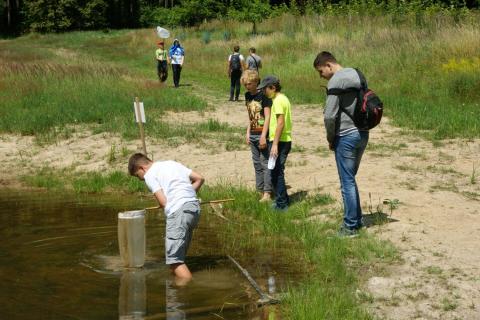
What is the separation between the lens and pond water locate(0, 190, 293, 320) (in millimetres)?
6300

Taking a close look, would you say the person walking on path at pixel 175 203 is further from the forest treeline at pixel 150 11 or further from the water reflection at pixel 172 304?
the forest treeline at pixel 150 11

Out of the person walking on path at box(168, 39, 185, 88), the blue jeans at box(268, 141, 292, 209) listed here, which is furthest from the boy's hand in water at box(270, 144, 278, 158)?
the person walking on path at box(168, 39, 185, 88)

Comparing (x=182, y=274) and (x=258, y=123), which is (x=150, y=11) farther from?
(x=182, y=274)

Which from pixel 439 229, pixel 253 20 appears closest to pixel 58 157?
pixel 439 229

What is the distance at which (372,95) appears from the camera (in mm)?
7703

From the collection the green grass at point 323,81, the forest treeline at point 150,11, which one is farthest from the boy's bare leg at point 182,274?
the forest treeline at point 150,11

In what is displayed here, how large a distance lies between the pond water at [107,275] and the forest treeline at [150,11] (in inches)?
884

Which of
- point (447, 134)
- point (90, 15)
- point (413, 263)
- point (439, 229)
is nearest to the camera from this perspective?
point (413, 263)

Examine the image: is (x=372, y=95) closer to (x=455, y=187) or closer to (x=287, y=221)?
(x=287, y=221)

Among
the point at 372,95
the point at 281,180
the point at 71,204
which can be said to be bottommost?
the point at 71,204

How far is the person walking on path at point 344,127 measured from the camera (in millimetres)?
7676

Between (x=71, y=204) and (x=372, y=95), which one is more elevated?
(x=372, y=95)

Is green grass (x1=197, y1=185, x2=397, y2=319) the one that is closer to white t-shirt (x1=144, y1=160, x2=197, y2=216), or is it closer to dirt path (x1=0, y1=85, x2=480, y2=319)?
dirt path (x1=0, y1=85, x2=480, y2=319)

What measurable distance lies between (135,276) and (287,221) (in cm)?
240
